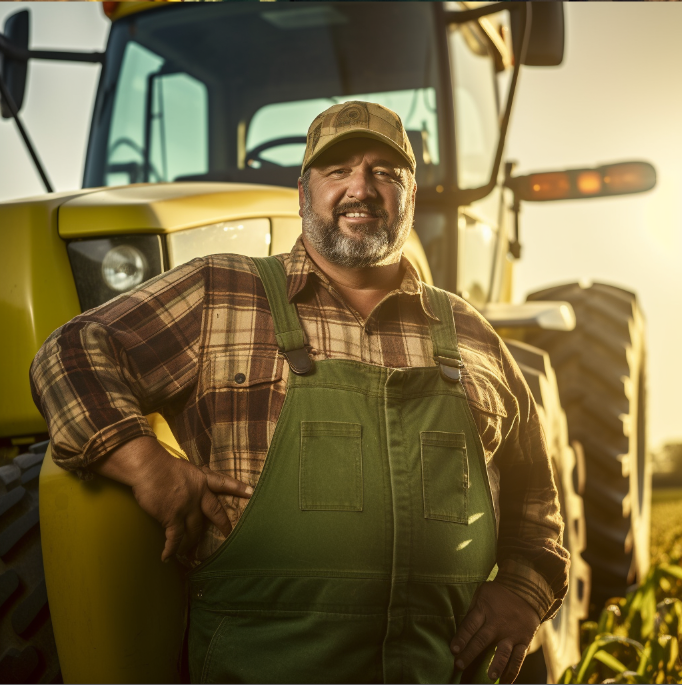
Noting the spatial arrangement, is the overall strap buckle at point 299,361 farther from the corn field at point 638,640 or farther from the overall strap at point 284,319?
the corn field at point 638,640

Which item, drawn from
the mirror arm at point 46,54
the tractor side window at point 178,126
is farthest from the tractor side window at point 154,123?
the mirror arm at point 46,54

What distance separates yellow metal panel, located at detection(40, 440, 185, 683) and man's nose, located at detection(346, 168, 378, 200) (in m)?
0.69

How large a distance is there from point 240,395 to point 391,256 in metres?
0.41

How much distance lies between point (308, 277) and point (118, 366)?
401mm

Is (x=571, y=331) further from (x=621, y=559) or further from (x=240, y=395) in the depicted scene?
(x=240, y=395)

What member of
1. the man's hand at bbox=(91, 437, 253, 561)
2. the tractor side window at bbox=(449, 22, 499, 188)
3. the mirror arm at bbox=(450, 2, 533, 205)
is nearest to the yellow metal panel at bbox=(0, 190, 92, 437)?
the man's hand at bbox=(91, 437, 253, 561)

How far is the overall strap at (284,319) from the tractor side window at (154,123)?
1357mm

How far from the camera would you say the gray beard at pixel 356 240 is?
5.23 ft

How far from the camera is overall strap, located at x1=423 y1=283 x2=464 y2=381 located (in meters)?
1.59

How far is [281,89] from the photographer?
2785 millimetres

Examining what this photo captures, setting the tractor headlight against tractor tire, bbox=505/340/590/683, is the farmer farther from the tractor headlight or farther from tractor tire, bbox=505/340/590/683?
tractor tire, bbox=505/340/590/683

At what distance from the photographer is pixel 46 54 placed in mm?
2840

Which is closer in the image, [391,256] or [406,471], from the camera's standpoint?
[406,471]

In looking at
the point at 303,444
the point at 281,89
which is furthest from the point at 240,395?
the point at 281,89
